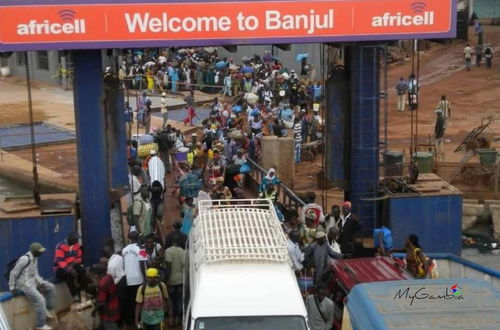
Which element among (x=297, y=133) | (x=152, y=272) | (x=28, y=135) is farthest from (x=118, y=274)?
(x=28, y=135)

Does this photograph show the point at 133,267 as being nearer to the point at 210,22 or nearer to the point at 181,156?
the point at 210,22

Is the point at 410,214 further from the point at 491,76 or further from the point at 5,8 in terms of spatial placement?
the point at 491,76

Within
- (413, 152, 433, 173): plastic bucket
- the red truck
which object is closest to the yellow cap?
the red truck

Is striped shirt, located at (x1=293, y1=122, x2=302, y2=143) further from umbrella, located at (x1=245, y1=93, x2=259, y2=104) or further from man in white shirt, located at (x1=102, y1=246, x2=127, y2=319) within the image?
man in white shirt, located at (x1=102, y1=246, x2=127, y2=319)

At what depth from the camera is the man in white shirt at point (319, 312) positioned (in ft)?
30.3

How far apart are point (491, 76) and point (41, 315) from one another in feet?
110

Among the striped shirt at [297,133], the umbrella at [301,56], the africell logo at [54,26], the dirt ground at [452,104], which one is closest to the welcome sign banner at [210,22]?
the africell logo at [54,26]

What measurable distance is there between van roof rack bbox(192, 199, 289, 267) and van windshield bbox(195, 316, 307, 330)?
37.0 inches

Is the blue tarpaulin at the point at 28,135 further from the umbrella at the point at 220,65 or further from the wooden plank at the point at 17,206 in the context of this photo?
the wooden plank at the point at 17,206

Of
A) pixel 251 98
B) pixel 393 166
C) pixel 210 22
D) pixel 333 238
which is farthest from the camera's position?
pixel 251 98

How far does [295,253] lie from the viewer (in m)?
10.8

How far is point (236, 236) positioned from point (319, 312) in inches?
52.1

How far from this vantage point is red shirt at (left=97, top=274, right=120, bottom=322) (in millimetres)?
9812

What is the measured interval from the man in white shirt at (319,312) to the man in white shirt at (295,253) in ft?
4.64
